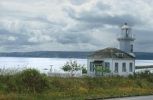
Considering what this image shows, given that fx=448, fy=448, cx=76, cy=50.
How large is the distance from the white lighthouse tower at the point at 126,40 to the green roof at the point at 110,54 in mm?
4196

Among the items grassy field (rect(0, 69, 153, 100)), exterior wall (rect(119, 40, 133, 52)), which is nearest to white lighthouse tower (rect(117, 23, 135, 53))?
exterior wall (rect(119, 40, 133, 52))

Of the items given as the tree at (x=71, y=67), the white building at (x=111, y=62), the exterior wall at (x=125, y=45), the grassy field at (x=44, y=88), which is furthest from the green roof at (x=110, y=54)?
the grassy field at (x=44, y=88)

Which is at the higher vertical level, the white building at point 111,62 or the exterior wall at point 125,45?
the exterior wall at point 125,45

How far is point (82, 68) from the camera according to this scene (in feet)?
203

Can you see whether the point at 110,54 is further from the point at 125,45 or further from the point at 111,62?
the point at 125,45

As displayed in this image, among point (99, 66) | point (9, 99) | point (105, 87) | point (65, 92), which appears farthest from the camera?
point (99, 66)

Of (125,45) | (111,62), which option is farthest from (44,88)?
(125,45)

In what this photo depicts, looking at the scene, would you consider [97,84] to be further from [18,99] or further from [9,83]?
[18,99]

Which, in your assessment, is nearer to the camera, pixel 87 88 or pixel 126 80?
pixel 87 88

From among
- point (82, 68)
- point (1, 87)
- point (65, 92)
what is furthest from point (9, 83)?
point (82, 68)

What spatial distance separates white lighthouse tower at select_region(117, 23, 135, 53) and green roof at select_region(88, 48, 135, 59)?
4.20 meters

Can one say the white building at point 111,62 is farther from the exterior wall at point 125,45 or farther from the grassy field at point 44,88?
the grassy field at point 44,88

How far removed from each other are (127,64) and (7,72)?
94.0 feet

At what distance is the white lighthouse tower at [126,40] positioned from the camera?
63.0 metres
